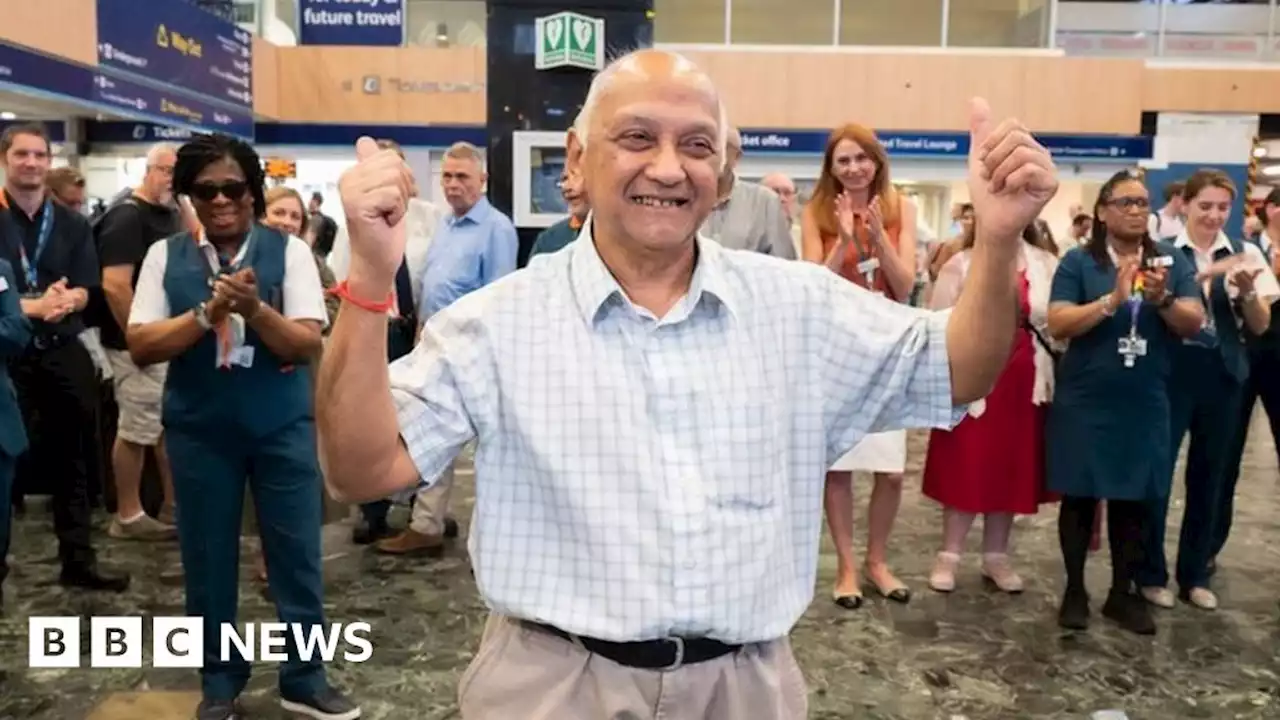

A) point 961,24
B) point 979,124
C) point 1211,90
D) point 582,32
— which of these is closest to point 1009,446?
point 582,32

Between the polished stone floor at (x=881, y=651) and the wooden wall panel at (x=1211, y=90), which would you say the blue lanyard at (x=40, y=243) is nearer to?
the polished stone floor at (x=881, y=651)

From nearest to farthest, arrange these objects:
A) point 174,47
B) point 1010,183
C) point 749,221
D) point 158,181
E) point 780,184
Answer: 1. point 1010,183
2. point 749,221
3. point 158,181
4. point 780,184
5. point 174,47

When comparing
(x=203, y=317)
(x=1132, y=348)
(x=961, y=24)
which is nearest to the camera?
(x=203, y=317)

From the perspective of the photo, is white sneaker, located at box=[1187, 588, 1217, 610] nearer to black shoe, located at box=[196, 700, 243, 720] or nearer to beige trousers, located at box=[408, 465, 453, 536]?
beige trousers, located at box=[408, 465, 453, 536]

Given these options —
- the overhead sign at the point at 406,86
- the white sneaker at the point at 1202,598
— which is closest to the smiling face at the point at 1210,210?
the white sneaker at the point at 1202,598

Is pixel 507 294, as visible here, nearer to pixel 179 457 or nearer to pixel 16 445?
pixel 179 457

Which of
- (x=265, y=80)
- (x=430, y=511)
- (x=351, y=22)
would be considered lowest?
(x=430, y=511)

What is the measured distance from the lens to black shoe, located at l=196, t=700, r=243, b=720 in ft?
10.4

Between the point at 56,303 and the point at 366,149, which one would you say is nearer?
the point at 366,149

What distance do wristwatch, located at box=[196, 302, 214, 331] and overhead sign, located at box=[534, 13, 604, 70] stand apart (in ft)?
8.56

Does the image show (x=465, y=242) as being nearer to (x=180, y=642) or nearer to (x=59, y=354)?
Result: (x=59, y=354)

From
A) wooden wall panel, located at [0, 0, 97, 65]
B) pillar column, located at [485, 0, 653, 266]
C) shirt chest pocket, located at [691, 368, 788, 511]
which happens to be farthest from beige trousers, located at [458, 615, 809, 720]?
wooden wall panel, located at [0, 0, 97, 65]

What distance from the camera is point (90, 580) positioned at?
14.3 ft

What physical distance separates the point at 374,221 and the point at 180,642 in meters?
2.69
